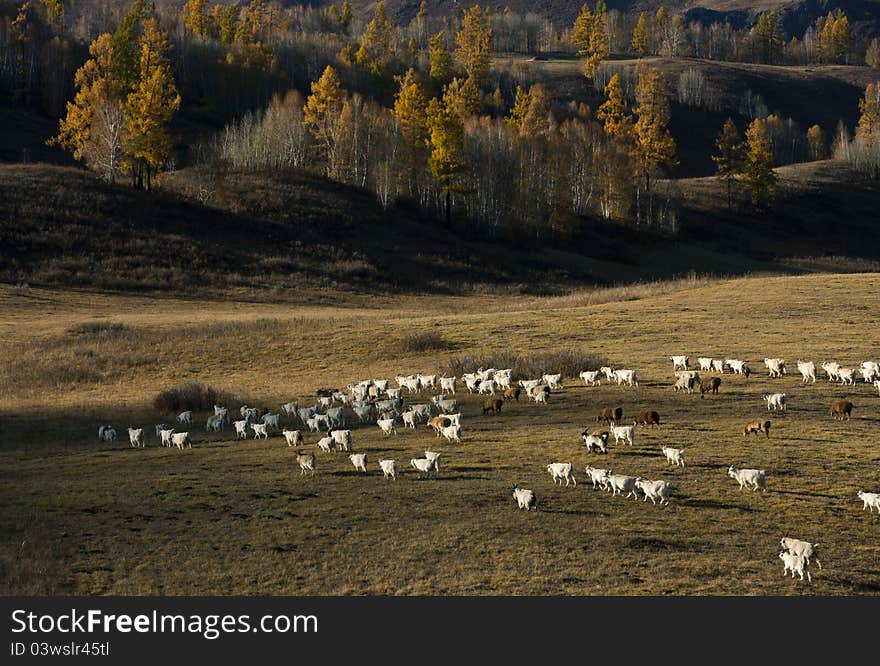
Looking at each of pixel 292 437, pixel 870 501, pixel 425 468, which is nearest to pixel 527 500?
pixel 425 468

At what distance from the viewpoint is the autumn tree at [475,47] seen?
177125 millimetres

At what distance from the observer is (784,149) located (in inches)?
7441

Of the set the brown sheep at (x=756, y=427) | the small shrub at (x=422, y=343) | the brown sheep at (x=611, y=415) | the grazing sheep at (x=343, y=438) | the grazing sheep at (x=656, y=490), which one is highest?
the grazing sheep at (x=656, y=490)

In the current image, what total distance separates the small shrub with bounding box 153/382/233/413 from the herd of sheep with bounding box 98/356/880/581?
123cm

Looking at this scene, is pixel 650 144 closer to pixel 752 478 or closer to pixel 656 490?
pixel 752 478

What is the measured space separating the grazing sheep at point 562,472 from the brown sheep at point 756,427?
6.74 meters

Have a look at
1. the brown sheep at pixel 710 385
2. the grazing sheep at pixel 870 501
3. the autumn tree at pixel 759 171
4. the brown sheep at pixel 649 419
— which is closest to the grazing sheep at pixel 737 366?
the brown sheep at pixel 710 385

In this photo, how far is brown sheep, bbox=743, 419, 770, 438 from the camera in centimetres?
2364

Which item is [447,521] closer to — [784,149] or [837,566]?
[837,566]

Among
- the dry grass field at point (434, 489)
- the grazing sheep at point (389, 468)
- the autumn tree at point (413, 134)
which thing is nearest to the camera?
the dry grass field at point (434, 489)

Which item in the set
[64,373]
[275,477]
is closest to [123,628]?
[275,477]

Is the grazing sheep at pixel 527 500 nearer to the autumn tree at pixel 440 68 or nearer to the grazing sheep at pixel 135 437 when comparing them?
the grazing sheep at pixel 135 437

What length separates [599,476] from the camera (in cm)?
1914

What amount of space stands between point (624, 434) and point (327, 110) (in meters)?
89.0
